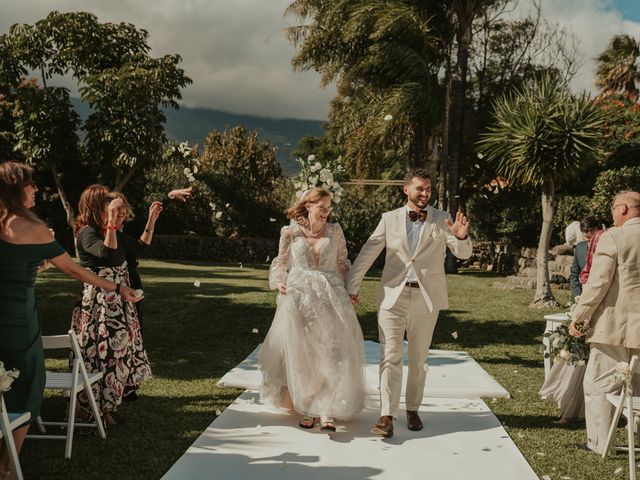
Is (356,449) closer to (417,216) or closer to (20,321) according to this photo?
(417,216)

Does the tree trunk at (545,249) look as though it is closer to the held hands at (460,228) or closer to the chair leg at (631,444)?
the held hands at (460,228)

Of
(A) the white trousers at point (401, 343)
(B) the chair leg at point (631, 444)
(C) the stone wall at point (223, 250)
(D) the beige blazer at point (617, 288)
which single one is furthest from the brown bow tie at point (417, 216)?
(C) the stone wall at point (223, 250)

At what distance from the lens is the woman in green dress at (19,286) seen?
3.74m

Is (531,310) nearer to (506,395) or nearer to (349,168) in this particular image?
(506,395)

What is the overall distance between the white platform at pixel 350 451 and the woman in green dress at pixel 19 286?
110cm

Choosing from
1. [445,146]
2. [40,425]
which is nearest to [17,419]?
[40,425]

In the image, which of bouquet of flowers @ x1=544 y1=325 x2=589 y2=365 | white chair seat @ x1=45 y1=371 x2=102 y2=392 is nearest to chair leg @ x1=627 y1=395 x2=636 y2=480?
bouquet of flowers @ x1=544 y1=325 x2=589 y2=365

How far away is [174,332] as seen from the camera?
34.5 ft

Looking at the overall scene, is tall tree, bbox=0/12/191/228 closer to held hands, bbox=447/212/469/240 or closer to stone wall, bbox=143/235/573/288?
held hands, bbox=447/212/469/240

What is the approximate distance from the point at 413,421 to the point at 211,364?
3478 mm

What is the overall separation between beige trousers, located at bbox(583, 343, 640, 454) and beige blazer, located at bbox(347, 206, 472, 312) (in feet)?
4.13

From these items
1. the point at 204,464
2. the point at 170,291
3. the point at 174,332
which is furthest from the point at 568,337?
the point at 170,291

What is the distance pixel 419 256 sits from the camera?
5.44 metres

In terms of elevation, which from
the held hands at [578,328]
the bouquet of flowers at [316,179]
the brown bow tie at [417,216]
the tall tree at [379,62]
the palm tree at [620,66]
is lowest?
the held hands at [578,328]
